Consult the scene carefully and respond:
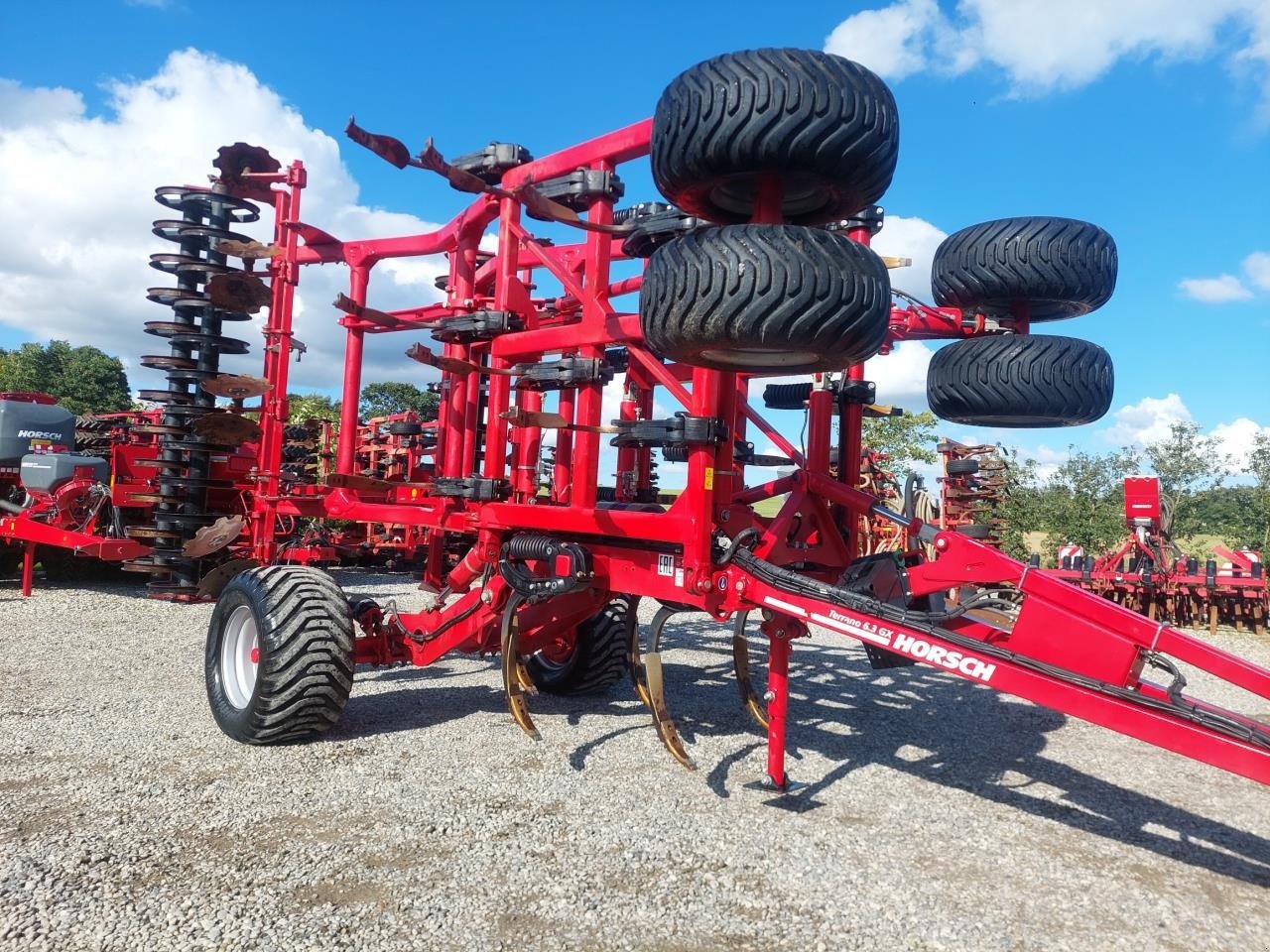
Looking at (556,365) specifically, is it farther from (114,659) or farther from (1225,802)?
(114,659)

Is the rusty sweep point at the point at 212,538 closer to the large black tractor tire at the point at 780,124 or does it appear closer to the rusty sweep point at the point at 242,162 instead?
the rusty sweep point at the point at 242,162

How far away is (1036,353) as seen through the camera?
4.45 m

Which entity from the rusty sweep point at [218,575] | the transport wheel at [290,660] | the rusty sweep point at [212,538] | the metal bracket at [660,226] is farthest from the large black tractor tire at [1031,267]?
the rusty sweep point at [212,538]

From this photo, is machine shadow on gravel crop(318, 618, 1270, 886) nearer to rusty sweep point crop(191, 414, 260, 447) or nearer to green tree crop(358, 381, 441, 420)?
rusty sweep point crop(191, 414, 260, 447)

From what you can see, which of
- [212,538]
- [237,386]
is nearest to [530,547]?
[237,386]

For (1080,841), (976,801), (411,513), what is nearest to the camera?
(1080,841)

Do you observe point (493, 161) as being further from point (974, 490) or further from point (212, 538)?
point (974, 490)

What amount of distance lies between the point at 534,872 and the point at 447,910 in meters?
0.40

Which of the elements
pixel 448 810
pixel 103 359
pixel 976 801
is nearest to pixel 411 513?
pixel 448 810

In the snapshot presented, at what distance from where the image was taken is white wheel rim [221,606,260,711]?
497 cm

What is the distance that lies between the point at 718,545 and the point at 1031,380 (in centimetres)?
179

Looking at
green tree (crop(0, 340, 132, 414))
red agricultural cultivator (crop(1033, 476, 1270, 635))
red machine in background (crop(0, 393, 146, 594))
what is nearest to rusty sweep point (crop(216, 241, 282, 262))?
red machine in background (crop(0, 393, 146, 594))

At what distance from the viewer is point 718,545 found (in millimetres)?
4137

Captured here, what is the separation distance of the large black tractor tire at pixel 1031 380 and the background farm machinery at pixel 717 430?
11mm
